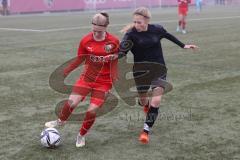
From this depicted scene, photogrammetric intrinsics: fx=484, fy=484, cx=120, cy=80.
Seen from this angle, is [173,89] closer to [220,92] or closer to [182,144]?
Result: [220,92]

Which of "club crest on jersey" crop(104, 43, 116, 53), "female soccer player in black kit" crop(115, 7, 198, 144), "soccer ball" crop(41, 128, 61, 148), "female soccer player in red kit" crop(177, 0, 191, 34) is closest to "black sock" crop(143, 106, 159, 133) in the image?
"female soccer player in black kit" crop(115, 7, 198, 144)

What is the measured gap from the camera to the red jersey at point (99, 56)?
5.65m

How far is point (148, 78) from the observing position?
248 inches

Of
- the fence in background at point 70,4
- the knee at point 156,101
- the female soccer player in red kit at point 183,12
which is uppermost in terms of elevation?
the knee at point 156,101

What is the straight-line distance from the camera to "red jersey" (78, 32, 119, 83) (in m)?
5.65

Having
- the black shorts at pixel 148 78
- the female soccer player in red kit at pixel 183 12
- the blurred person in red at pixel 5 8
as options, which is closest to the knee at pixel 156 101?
the black shorts at pixel 148 78

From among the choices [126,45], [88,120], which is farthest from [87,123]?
[126,45]

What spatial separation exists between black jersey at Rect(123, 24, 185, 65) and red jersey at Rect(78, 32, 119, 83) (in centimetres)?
28

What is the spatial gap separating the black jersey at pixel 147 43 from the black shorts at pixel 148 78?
0.58ft

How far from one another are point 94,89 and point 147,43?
874mm

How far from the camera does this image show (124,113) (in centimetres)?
709

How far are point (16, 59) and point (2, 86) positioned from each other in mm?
3799

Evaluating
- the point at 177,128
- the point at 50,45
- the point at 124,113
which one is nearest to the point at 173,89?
the point at 124,113

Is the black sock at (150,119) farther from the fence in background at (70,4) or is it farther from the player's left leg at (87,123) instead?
the fence in background at (70,4)
